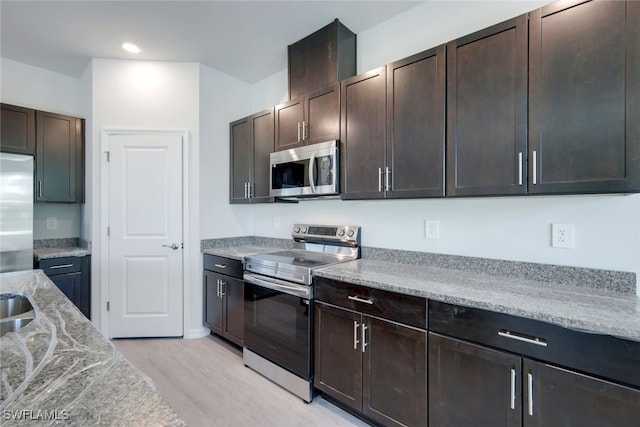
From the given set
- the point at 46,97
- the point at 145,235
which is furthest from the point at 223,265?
the point at 46,97

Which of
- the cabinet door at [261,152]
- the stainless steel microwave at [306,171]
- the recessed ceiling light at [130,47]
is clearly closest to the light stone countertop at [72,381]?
the stainless steel microwave at [306,171]

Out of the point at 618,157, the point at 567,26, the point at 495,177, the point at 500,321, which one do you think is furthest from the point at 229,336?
the point at 567,26

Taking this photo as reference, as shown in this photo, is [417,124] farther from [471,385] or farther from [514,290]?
[471,385]

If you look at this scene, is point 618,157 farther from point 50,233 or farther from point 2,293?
point 50,233

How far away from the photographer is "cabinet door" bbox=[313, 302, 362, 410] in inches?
71.4

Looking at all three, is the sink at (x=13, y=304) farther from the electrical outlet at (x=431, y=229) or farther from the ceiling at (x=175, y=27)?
the electrical outlet at (x=431, y=229)

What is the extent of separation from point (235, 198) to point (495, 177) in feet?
8.18

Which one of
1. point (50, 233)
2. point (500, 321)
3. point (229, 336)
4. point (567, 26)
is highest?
point (567, 26)

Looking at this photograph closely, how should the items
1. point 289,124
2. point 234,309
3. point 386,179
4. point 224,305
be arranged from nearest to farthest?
point 386,179 < point 289,124 < point 234,309 < point 224,305

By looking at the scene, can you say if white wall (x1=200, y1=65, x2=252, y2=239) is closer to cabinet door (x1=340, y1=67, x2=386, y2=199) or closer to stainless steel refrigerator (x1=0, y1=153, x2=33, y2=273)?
stainless steel refrigerator (x1=0, y1=153, x2=33, y2=273)

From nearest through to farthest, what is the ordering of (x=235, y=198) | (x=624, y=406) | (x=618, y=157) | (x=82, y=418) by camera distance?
(x=82, y=418) → (x=624, y=406) → (x=618, y=157) → (x=235, y=198)

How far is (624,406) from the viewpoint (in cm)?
107

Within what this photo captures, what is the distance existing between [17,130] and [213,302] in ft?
8.32

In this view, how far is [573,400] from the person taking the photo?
116cm
